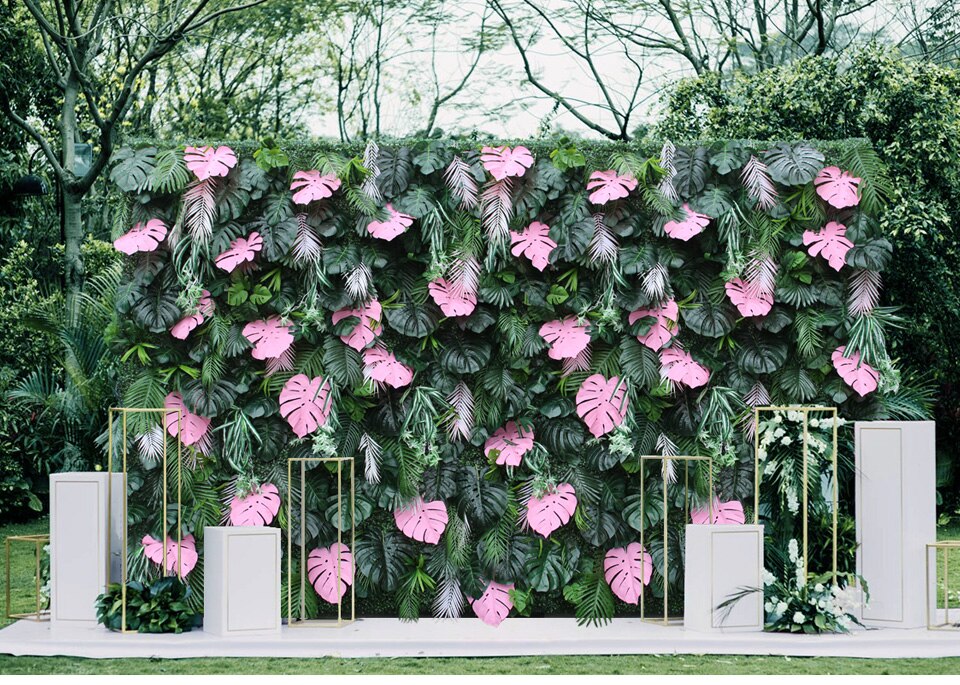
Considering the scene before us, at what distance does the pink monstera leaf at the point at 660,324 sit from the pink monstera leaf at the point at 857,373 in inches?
35.5

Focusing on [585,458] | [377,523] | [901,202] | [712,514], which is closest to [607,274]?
[585,458]

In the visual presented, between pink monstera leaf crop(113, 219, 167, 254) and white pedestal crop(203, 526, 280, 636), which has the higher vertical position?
pink monstera leaf crop(113, 219, 167, 254)

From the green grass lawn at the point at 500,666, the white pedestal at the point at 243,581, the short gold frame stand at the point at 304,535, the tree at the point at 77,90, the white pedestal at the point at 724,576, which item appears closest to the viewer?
the green grass lawn at the point at 500,666

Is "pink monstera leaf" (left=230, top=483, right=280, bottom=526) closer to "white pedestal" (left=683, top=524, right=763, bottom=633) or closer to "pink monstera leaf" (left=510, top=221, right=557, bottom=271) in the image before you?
"pink monstera leaf" (left=510, top=221, right=557, bottom=271)

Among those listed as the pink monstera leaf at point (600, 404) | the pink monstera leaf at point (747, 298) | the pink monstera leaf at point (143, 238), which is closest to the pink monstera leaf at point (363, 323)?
the pink monstera leaf at point (143, 238)

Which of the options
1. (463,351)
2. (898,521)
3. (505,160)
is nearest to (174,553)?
(463,351)

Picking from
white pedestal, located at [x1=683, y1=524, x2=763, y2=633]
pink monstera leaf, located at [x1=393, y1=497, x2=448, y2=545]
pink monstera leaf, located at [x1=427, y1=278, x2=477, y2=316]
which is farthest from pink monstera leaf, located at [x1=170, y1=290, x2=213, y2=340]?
white pedestal, located at [x1=683, y1=524, x2=763, y2=633]

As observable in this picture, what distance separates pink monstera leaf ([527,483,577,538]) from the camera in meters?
5.59

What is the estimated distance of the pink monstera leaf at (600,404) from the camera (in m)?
5.64

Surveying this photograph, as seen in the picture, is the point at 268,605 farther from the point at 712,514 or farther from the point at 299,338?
the point at 712,514

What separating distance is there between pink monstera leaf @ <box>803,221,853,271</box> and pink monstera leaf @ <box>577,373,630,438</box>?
1276mm

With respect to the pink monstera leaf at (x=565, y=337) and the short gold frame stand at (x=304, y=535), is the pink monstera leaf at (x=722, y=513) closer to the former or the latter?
the pink monstera leaf at (x=565, y=337)

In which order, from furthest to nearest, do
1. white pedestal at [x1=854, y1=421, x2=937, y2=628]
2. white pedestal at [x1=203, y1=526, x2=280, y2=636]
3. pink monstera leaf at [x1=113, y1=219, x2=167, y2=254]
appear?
pink monstera leaf at [x1=113, y1=219, x2=167, y2=254]
white pedestal at [x1=854, y1=421, x2=937, y2=628]
white pedestal at [x1=203, y1=526, x2=280, y2=636]

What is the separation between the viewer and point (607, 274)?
5.69m
